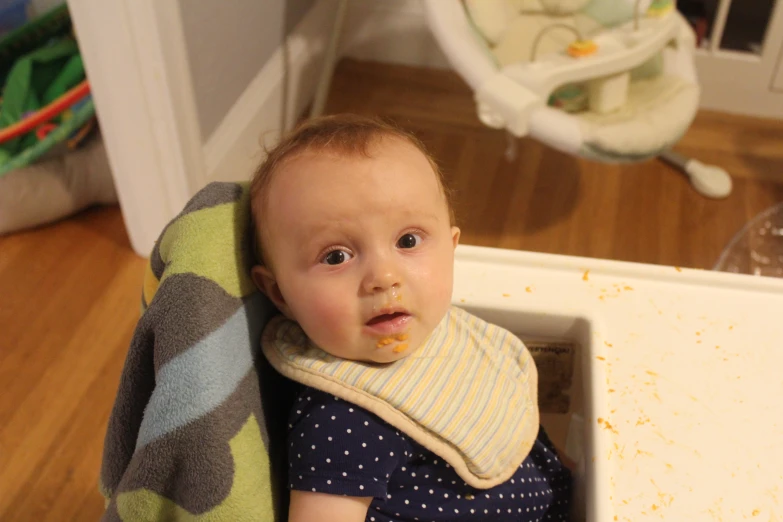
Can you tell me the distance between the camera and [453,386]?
0.72m

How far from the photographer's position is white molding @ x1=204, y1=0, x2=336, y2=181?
1.76 m


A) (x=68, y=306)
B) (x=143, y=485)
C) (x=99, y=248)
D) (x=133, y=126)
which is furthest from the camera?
(x=99, y=248)

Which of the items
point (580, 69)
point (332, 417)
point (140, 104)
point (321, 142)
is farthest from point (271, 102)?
point (332, 417)

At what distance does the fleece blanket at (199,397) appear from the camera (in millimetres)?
563

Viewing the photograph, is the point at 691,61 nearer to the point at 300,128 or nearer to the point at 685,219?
the point at 685,219

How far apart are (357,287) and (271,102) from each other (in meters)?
1.48

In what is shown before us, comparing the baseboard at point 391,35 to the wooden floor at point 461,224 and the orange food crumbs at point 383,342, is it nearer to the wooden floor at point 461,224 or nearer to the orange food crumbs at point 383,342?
the wooden floor at point 461,224

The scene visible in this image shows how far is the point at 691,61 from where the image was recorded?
1690 mm

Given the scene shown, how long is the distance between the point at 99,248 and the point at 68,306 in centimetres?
19

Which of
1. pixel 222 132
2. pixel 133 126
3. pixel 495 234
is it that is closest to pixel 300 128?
pixel 133 126

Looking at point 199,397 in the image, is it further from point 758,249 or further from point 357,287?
point 758,249

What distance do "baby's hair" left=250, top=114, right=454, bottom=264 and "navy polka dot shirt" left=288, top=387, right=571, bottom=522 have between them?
0.55 ft

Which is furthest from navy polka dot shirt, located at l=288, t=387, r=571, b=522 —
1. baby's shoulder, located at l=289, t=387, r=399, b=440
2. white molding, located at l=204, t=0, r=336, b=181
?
white molding, located at l=204, t=0, r=336, b=181

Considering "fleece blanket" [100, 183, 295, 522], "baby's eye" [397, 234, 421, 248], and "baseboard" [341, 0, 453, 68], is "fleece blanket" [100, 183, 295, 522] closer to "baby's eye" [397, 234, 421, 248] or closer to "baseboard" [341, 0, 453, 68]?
"baby's eye" [397, 234, 421, 248]
